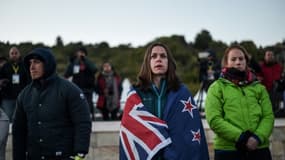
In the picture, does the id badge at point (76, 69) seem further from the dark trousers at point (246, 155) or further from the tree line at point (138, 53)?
the dark trousers at point (246, 155)

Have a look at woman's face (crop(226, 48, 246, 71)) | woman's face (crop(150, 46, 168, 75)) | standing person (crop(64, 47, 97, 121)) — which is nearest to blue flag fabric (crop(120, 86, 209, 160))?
woman's face (crop(150, 46, 168, 75))

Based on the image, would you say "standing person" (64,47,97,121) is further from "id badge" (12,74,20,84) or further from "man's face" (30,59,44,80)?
"man's face" (30,59,44,80)

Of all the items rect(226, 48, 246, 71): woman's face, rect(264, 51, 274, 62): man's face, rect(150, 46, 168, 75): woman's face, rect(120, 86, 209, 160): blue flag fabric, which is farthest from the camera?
rect(264, 51, 274, 62): man's face

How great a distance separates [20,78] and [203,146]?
193 inches

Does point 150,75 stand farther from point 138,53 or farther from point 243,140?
point 138,53

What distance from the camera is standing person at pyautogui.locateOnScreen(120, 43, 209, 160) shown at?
12.3 feet

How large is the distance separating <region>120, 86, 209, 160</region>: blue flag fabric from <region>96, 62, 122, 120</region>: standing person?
233 inches

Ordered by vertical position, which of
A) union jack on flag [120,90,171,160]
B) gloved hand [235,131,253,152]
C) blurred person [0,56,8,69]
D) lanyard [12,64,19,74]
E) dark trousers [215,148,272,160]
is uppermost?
blurred person [0,56,8,69]

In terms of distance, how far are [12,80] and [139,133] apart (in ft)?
15.4

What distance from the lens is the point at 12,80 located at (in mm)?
7949

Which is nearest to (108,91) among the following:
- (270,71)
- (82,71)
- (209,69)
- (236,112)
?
(82,71)

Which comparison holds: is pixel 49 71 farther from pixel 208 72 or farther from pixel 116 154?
pixel 208 72

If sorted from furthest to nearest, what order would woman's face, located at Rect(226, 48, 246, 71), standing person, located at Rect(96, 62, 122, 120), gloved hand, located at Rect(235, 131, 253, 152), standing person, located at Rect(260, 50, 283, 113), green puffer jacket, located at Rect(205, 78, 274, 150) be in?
standing person, located at Rect(96, 62, 122, 120)
standing person, located at Rect(260, 50, 283, 113)
woman's face, located at Rect(226, 48, 246, 71)
green puffer jacket, located at Rect(205, 78, 274, 150)
gloved hand, located at Rect(235, 131, 253, 152)

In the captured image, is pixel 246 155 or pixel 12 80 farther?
pixel 12 80
